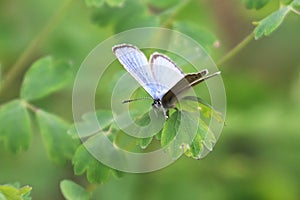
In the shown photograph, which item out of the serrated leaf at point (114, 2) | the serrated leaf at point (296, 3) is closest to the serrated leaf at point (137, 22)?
the serrated leaf at point (114, 2)

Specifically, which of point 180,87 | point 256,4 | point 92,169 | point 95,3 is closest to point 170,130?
point 180,87

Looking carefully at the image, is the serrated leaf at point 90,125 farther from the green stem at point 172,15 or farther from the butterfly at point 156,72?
the green stem at point 172,15

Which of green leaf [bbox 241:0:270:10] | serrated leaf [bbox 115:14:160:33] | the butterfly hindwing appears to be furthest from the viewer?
serrated leaf [bbox 115:14:160:33]

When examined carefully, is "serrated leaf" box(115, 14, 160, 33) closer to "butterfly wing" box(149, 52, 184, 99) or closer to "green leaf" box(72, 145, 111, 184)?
"green leaf" box(72, 145, 111, 184)

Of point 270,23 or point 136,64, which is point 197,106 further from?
point 270,23

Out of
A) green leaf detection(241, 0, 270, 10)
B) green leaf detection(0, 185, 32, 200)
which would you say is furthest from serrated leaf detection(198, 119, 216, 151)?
green leaf detection(241, 0, 270, 10)

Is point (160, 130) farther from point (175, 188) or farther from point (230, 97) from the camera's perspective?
point (230, 97)
